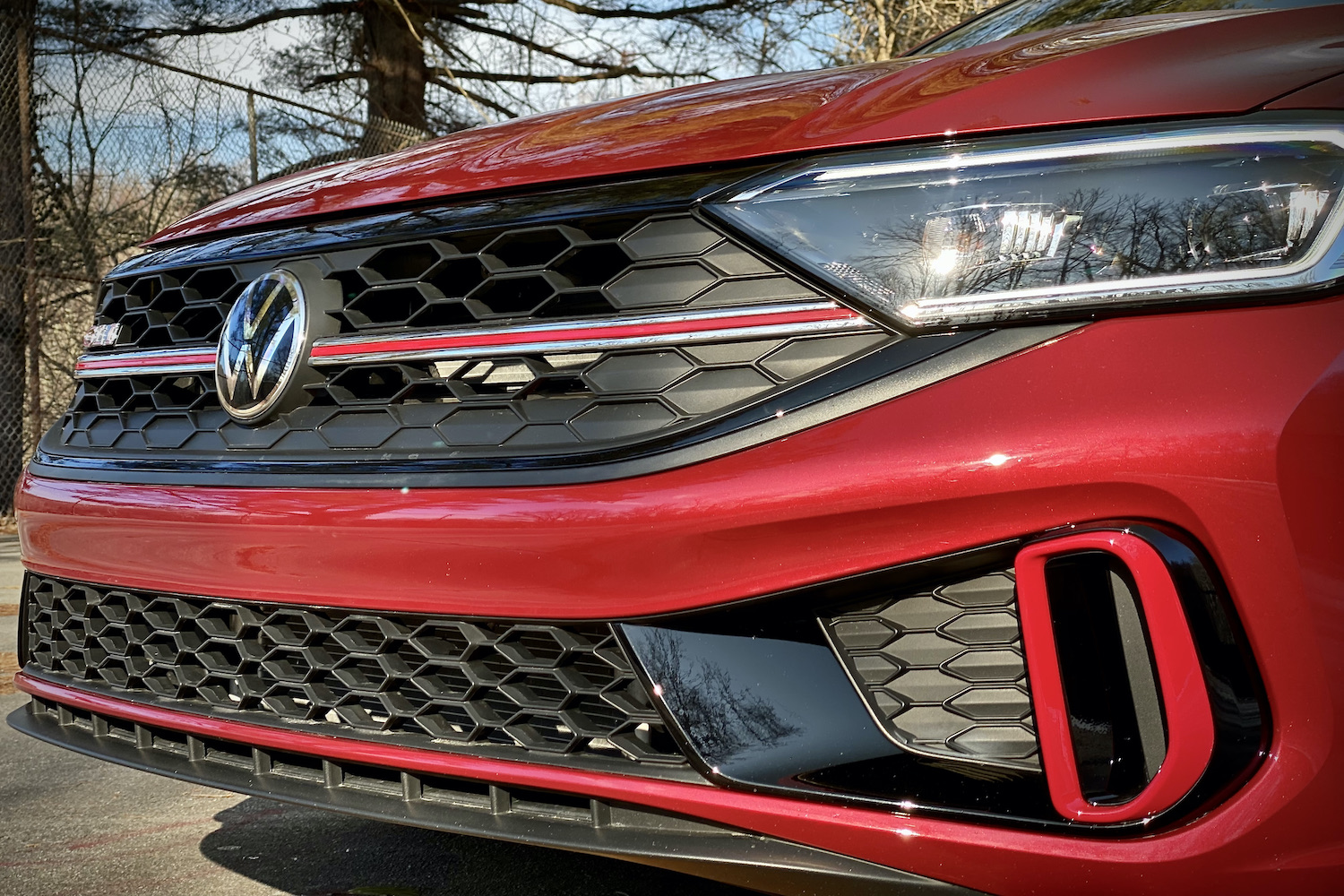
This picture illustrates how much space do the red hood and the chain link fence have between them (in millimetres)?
6731

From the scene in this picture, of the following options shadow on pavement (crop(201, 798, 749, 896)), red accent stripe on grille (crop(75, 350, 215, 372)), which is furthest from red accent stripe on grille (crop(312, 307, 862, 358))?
shadow on pavement (crop(201, 798, 749, 896))

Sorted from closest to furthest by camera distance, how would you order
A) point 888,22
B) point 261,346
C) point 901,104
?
point 901,104 < point 261,346 < point 888,22

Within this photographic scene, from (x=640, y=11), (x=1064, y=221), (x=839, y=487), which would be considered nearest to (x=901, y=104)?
(x=1064, y=221)

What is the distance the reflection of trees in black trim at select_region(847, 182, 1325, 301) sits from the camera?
1.13 meters

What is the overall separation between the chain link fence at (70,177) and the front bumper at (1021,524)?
723cm

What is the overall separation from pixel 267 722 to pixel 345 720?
0.13 metres

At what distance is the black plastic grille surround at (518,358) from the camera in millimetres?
1316

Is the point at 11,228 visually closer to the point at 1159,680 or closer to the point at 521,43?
the point at 521,43

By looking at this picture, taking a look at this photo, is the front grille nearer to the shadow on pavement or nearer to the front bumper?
the front bumper

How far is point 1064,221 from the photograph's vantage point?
1.19 metres

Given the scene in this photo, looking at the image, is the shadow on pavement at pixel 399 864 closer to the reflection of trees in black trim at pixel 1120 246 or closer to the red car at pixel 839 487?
the red car at pixel 839 487

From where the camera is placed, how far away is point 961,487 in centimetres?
114

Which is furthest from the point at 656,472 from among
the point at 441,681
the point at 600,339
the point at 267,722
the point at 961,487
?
the point at 267,722

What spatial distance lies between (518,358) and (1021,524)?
2.14ft
